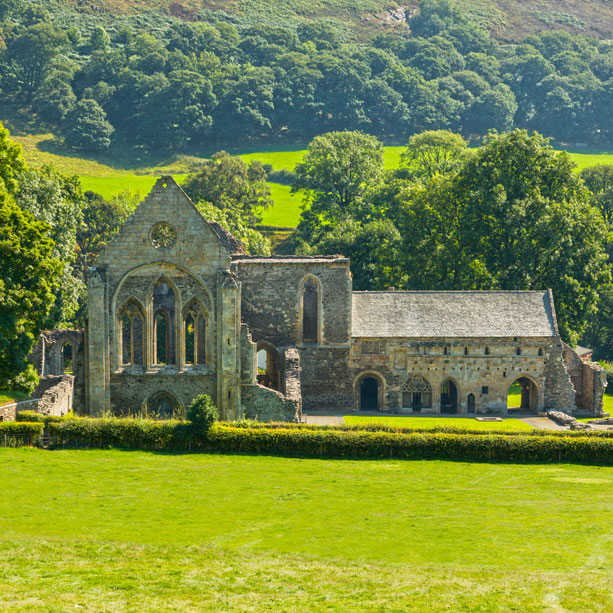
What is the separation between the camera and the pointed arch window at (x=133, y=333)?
4806 centimetres

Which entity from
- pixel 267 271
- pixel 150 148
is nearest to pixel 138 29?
pixel 150 148

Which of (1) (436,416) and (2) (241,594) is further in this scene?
(1) (436,416)

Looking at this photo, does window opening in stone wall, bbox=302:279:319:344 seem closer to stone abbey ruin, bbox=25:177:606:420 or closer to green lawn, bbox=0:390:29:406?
stone abbey ruin, bbox=25:177:606:420

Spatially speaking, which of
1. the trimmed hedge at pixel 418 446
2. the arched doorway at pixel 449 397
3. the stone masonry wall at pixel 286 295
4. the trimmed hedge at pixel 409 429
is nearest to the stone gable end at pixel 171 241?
the trimmed hedge at pixel 409 429

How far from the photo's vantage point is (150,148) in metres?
138

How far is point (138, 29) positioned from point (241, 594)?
563 feet

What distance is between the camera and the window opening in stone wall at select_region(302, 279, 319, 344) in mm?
59000

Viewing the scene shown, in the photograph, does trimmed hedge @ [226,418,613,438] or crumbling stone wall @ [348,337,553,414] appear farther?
crumbling stone wall @ [348,337,553,414]

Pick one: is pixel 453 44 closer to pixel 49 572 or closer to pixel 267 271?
pixel 267 271

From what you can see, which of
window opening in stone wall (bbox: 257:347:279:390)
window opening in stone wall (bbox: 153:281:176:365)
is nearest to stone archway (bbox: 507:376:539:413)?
window opening in stone wall (bbox: 257:347:279:390)

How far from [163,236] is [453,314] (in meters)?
20.7

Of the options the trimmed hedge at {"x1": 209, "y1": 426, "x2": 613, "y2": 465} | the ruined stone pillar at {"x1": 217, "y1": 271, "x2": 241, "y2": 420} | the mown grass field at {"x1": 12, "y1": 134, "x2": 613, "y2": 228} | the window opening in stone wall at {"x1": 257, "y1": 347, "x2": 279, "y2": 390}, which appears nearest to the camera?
the trimmed hedge at {"x1": 209, "y1": 426, "x2": 613, "y2": 465}

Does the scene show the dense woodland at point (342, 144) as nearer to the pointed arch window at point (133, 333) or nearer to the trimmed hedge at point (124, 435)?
the pointed arch window at point (133, 333)

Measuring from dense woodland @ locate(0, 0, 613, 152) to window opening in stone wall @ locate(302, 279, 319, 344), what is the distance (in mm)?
83097
